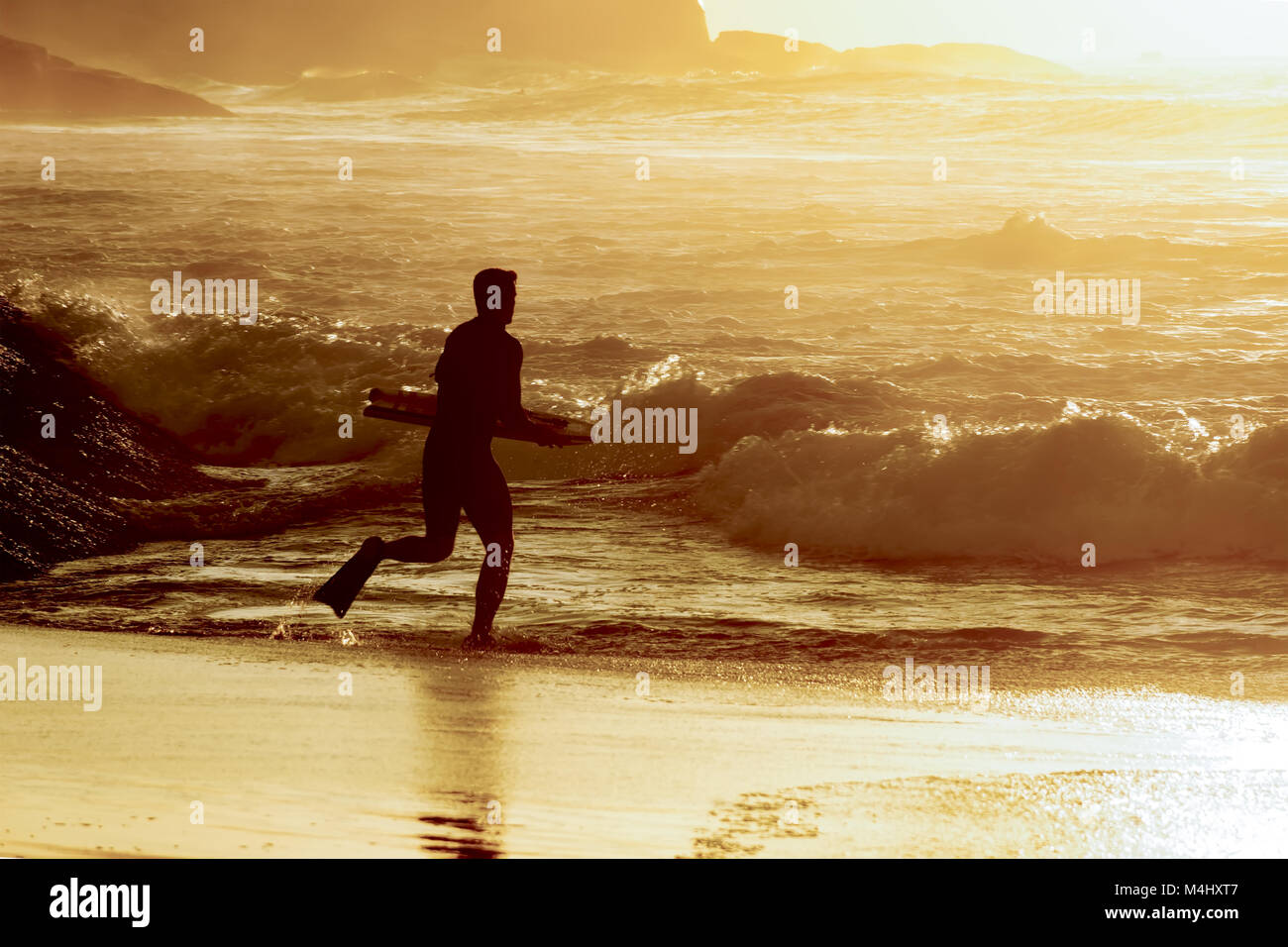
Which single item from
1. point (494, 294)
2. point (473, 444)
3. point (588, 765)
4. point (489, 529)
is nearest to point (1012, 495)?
point (489, 529)

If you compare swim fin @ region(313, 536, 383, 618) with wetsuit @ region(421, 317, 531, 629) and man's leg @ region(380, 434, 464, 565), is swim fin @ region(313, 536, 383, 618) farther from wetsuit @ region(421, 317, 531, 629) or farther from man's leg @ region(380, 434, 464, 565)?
wetsuit @ region(421, 317, 531, 629)

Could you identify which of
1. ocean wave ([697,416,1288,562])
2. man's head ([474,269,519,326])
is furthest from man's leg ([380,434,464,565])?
ocean wave ([697,416,1288,562])

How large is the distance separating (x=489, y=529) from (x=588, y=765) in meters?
2.22

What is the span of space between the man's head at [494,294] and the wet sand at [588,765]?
1.63 metres

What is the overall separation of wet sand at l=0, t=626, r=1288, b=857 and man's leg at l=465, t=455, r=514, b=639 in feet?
1.16

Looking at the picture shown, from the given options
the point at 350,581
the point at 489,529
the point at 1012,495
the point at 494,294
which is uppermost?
the point at 494,294

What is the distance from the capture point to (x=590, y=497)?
1297 cm

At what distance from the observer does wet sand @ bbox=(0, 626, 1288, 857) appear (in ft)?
14.8

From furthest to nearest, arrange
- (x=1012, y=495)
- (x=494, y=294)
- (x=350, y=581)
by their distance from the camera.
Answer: (x=1012, y=495)
(x=350, y=581)
(x=494, y=294)

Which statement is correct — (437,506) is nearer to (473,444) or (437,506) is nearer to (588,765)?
(473,444)

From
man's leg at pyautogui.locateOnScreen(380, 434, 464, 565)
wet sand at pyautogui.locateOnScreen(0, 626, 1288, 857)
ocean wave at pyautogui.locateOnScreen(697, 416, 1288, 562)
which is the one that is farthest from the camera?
ocean wave at pyautogui.locateOnScreen(697, 416, 1288, 562)

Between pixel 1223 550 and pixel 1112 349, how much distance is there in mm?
9669

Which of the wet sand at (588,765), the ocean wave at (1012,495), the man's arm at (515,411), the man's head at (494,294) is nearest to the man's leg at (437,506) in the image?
the man's arm at (515,411)

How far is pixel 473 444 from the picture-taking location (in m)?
7.27
